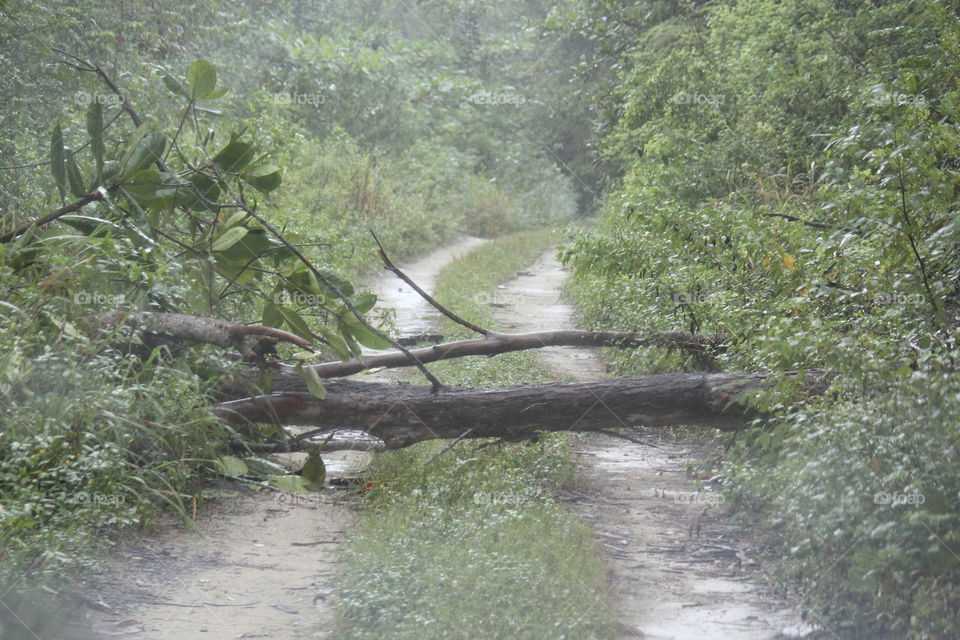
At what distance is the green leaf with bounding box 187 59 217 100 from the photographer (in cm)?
560

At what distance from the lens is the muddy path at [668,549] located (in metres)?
3.44

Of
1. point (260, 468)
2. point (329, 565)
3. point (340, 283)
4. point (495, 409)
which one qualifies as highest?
point (340, 283)

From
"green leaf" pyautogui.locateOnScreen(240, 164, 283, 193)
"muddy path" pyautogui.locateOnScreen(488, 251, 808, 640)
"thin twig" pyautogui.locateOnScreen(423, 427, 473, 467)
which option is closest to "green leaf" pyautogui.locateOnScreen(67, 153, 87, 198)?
"green leaf" pyautogui.locateOnScreen(240, 164, 283, 193)

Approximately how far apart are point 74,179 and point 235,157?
0.93 meters

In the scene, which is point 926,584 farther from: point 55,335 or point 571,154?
point 571,154

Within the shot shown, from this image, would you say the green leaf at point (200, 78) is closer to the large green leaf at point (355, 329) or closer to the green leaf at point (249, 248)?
the green leaf at point (249, 248)

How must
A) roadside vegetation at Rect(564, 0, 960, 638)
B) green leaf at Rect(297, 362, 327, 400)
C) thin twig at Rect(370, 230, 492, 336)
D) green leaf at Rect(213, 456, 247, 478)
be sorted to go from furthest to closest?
→ thin twig at Rect(370, 230, 492, 336) < green leaf at Rect(297, 362, 327, 400) < green leaf at Rect(213, 456, 247, 478) < roadside vegetation at Rect(564, 0, 960, 638)

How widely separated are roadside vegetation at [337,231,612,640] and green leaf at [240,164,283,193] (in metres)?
1.85

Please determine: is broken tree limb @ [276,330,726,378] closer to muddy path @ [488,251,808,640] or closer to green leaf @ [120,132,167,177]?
muddy path @ [488,251,808,640]

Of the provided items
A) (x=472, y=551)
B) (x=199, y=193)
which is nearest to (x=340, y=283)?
(x=199, y=193)

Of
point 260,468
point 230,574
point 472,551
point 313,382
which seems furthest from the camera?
point 260,468

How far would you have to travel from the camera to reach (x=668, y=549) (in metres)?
4.27

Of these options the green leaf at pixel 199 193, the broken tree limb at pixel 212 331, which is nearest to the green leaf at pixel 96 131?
the green leaf at pixel 199 193

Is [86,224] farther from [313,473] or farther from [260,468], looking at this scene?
[313,473]
